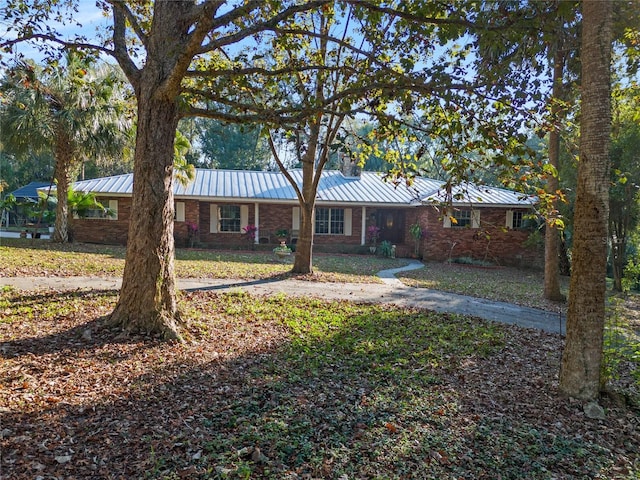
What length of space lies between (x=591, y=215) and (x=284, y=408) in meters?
3.79

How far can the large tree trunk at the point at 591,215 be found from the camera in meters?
4.24

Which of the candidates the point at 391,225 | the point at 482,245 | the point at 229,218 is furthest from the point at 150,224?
the point at 391,225

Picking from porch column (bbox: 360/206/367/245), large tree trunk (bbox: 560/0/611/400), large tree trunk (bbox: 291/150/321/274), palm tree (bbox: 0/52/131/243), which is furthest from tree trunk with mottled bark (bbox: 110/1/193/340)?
porch column (bbox: 360/206/367/245)

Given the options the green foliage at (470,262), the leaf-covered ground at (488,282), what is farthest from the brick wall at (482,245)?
the leaf-covered ground at (488,282)

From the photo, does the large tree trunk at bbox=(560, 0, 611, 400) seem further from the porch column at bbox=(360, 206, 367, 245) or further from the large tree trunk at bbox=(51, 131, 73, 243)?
the porch column at bbox=(360, 206, 367, 245)

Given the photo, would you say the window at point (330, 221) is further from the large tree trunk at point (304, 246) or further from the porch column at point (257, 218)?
the large tree trunk at point (304, 246)

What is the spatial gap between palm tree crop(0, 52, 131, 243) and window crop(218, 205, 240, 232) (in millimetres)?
5869

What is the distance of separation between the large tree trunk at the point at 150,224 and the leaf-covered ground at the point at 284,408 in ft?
1.09

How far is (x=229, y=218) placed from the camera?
67.6ft

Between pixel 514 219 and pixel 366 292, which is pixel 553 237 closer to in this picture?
pixel 366 292

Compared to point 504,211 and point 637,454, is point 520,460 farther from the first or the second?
point 504,211

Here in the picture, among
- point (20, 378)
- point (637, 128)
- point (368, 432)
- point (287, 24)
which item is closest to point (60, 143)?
point (287, 24)

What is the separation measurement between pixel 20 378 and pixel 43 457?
1.53m

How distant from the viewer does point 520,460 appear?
3.29 m
